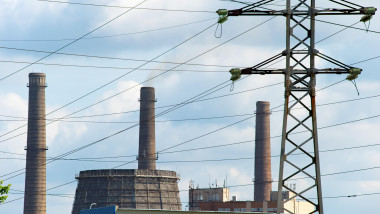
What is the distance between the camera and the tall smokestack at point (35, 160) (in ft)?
372

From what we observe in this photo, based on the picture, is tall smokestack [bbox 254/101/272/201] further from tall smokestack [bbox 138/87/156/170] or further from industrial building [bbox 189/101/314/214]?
tall smokestack [bbox 138/87/156/170]

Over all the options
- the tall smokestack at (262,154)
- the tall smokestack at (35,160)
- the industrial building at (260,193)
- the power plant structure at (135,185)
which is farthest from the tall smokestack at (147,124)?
the tall smokestack at (262,154)

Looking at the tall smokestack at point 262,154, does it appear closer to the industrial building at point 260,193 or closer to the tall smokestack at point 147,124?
the industrial building at point 260,193

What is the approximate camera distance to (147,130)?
4328 inches

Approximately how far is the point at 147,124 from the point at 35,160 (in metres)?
16.6

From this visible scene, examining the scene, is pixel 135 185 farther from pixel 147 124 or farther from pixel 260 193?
pixel 260 193

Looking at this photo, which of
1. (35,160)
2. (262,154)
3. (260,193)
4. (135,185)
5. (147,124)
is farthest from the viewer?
(260,193)

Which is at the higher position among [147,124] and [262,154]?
[147,124]

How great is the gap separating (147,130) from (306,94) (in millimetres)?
87798

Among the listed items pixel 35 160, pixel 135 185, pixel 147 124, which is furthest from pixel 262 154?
pixel 35 160

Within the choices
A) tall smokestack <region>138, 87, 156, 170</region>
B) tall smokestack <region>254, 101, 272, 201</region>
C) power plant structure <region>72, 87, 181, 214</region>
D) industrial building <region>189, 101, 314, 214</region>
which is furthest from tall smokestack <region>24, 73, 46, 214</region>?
tall smokestack <region>254, 101, 272, 201</region>

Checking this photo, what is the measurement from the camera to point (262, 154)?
115625 mm

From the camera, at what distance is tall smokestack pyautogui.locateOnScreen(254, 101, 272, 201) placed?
11550 cm

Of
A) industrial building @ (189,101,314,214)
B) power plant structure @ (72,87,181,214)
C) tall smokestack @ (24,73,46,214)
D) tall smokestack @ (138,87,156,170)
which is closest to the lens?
Result: tall smokestack @ (138,87,156,170)
